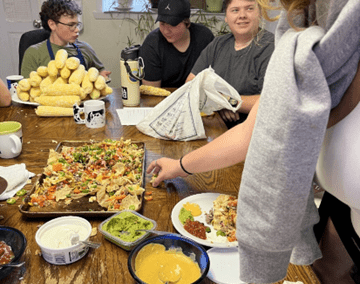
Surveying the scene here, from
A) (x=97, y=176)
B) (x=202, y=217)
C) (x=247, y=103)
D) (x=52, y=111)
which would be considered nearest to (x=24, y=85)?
(x=52, y=111)

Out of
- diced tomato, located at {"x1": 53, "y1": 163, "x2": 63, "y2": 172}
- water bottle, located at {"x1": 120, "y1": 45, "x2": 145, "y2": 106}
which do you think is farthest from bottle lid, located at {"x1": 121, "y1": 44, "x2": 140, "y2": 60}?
diced tomato, located at {"x1": 53, "y1": 163, "x2": 63, "y2": 172}

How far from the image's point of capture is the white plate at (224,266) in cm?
82

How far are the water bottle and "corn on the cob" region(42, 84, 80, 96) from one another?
0.27 metres

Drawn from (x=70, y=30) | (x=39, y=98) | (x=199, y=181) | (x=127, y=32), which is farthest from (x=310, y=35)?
(x=127, y=32)

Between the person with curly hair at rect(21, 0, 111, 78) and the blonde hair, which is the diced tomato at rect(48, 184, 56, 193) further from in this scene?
the person with curly hair at rect(21, 0, 111, 78)

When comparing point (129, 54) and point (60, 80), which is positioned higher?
point (129, 54)

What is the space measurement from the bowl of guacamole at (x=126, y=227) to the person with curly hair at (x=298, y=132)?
316 mm

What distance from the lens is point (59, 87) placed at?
1908 mm

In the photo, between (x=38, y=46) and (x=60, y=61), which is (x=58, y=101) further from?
(x=38, y=46)

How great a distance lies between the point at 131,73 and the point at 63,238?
1255 mm

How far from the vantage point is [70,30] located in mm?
2701

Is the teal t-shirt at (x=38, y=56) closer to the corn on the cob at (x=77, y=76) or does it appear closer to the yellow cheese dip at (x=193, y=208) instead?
the corn on the cob at (x=77, y=76)

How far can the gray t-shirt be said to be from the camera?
229 cm

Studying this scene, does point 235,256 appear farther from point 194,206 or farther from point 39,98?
point 39,98
